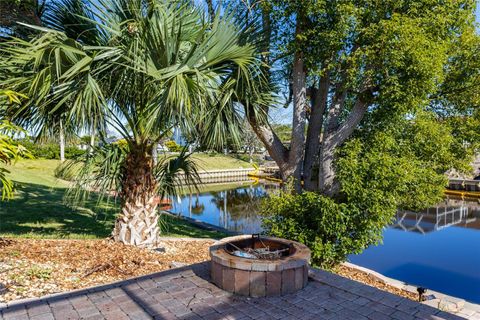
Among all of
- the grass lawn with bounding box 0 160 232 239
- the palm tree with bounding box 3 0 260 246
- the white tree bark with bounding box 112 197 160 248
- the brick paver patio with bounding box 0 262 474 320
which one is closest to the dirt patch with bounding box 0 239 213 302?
the white tree bark with bounding box 112 197 160 248

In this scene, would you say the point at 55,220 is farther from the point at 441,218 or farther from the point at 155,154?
the point at 441,218

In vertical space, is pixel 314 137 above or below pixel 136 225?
above

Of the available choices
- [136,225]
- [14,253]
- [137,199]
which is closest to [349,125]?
[137,199]

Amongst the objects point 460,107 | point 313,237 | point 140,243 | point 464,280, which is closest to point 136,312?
point 140,243

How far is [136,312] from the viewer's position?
3.29m

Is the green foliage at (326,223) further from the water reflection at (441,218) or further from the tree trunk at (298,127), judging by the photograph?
the water reflection at (441,218)

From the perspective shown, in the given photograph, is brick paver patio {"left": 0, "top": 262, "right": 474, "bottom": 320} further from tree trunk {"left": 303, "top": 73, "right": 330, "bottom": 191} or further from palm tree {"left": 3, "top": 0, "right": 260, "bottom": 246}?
tree trunk {"left": 303, "top": 73, "right": 330, "bottom": 191}

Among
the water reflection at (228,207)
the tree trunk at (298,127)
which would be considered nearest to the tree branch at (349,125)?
the tree trunk at (298,127)

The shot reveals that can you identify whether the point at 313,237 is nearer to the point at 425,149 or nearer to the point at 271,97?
the point at 271,97

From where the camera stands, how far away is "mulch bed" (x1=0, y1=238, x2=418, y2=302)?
3.89 metres

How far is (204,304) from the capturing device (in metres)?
3.47

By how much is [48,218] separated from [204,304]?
21.0ft

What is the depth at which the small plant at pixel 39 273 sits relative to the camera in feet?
13.3

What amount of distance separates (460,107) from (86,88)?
787 centimetres
